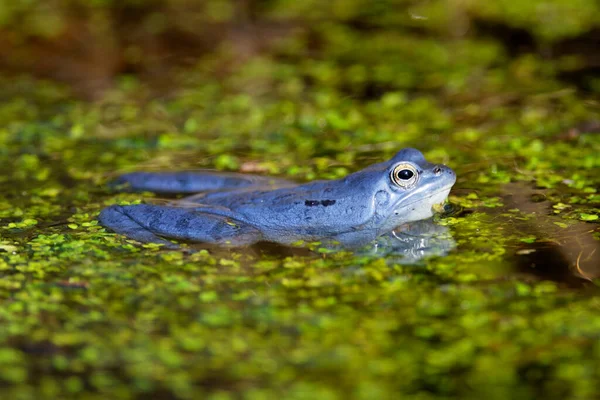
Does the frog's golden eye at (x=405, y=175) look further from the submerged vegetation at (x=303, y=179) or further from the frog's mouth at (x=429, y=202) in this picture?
the submerged vegetation at (x=303, y=179)

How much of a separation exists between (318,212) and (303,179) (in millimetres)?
913

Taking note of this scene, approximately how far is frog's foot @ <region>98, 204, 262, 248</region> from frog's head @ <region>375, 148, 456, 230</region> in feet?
2.37

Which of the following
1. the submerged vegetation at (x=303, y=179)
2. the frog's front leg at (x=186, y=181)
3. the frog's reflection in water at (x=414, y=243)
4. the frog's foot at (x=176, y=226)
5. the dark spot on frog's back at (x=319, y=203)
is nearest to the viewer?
the submerged vegetation at (x=303, y=179)

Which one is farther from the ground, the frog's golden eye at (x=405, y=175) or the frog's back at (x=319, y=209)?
the frog's golden eye at (x=405, y=175)

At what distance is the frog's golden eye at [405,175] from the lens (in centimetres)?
445

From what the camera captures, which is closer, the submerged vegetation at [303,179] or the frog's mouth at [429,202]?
the submerged vegetation at [303,179]

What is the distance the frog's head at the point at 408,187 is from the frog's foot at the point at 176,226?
2.37 ft

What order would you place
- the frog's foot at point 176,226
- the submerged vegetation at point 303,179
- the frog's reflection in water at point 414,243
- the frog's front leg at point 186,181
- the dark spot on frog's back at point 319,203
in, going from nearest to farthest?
the submerged vegetation at point 303,179
the frog's reflection in water at point 414,243
the frog's foot at point 176,226
the dark spot on frog's back at point 319,203
the frog's front leg at point 186,181

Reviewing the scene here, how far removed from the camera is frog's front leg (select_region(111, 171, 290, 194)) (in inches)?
202

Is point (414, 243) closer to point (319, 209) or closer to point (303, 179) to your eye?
point (319, 209)

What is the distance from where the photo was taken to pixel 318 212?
452 centimetres

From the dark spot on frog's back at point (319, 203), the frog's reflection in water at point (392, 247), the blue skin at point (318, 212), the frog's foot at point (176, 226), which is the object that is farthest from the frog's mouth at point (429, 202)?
the frog's foot at point (176, 226)

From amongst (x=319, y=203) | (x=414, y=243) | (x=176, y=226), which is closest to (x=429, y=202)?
(x=414, y=243)

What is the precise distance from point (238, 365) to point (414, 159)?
175cm
